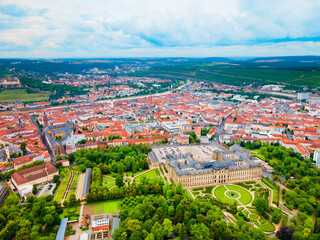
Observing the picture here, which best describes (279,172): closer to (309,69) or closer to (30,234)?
(30,234)

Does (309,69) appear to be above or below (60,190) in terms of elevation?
above

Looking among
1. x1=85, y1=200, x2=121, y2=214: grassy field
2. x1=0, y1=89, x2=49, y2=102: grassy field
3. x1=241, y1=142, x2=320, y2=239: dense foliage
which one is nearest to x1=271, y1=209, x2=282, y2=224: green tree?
x1=241, y1=142, x2=320, y2=239: dense foliage

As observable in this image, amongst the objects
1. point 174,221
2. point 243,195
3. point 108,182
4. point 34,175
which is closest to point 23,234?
point 34,175

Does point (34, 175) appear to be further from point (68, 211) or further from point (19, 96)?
point (19, 96)

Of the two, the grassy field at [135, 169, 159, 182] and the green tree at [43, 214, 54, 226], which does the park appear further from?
the green tree at [43, 214, 54, 226]

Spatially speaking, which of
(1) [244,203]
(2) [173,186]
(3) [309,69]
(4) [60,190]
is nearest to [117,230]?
(2) [173,186]

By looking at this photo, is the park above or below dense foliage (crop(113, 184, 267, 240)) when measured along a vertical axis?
below

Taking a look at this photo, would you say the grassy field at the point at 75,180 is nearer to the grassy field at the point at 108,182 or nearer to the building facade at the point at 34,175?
the building facade at the point at 34,175
